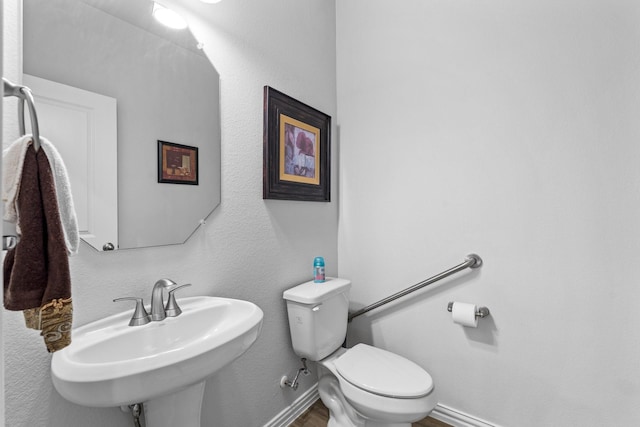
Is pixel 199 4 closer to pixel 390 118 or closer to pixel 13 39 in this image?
pixel 13 39

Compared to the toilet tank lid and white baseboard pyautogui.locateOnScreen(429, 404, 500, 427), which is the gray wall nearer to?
white baseboard pyautogui.locateOnScreen(429, 404, 500, 427)

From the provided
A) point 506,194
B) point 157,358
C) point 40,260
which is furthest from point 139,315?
point 506,194

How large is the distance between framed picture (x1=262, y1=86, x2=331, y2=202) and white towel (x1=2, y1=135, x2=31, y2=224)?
2.82 feet

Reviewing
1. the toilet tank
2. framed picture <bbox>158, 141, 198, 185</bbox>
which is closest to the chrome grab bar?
the toilet tank

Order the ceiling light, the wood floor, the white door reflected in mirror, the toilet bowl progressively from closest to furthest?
the white door reflected in mirror
the ceiling light
the toilet bowl
the wood floor

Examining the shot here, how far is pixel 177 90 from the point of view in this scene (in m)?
1.10

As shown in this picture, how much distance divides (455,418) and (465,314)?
58 centimetres

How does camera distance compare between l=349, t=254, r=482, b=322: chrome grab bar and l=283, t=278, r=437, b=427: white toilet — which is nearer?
l=283, t=278, r=437, b=427: white toilet

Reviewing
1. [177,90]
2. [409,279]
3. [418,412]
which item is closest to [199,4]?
[177,90]

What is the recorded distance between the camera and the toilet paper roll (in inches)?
55.2

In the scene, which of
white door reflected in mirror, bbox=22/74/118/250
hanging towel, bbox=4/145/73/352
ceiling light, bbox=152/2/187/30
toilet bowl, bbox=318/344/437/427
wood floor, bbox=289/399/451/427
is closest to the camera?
hanging towel, bbox=4/145/73/352

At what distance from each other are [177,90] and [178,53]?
0.43ft

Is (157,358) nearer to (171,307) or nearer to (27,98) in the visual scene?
(171,307)

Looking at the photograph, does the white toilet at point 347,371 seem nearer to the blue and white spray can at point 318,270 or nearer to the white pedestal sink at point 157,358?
the blue and white spray can at point 318,270
